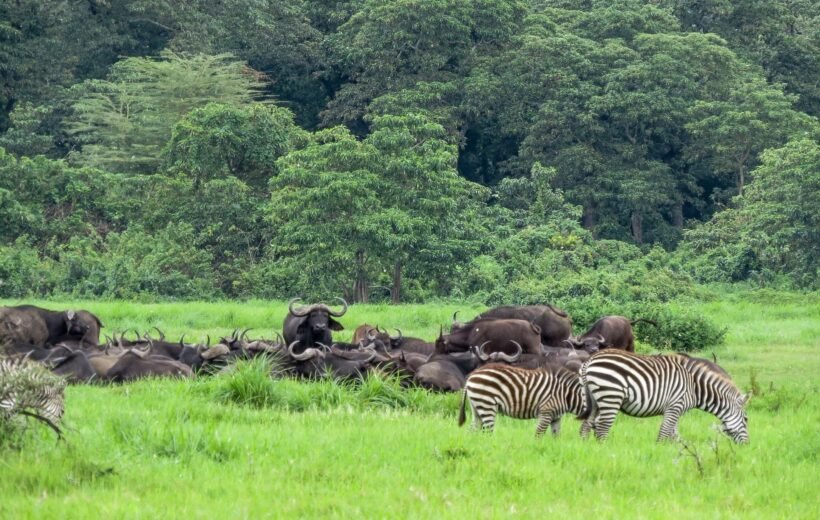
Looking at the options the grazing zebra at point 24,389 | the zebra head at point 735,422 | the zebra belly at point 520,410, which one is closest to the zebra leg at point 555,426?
the zebra belly at point 520,410

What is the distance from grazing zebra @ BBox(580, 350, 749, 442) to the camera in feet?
32.7

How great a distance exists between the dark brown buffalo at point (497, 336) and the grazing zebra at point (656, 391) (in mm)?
5405

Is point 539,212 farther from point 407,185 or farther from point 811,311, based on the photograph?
point 811,311

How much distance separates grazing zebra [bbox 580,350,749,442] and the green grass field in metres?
0.23

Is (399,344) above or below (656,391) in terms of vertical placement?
below

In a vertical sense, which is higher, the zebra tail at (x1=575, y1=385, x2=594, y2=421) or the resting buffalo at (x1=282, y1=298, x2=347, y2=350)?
the zebra tail at (x1=575, y1=385, x2=594, y2=421)

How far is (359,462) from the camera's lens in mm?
8625

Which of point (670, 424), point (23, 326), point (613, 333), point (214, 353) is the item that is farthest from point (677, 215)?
point (670, 424)

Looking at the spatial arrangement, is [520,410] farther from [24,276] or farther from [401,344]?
[24,276]

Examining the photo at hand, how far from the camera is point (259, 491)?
7633 millimetres

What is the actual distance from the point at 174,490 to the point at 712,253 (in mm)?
28919

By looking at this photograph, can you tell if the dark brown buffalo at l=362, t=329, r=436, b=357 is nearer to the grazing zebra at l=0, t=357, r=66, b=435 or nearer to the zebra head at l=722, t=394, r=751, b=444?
the zebra head at l=722, t=394, r=751, b=444

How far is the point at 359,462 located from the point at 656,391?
274 cm

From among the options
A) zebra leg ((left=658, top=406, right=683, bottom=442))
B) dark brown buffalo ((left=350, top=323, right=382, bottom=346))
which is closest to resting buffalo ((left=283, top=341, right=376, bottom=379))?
dark brown buffalo ((left=350, top=323, right=382, bottom=346))
